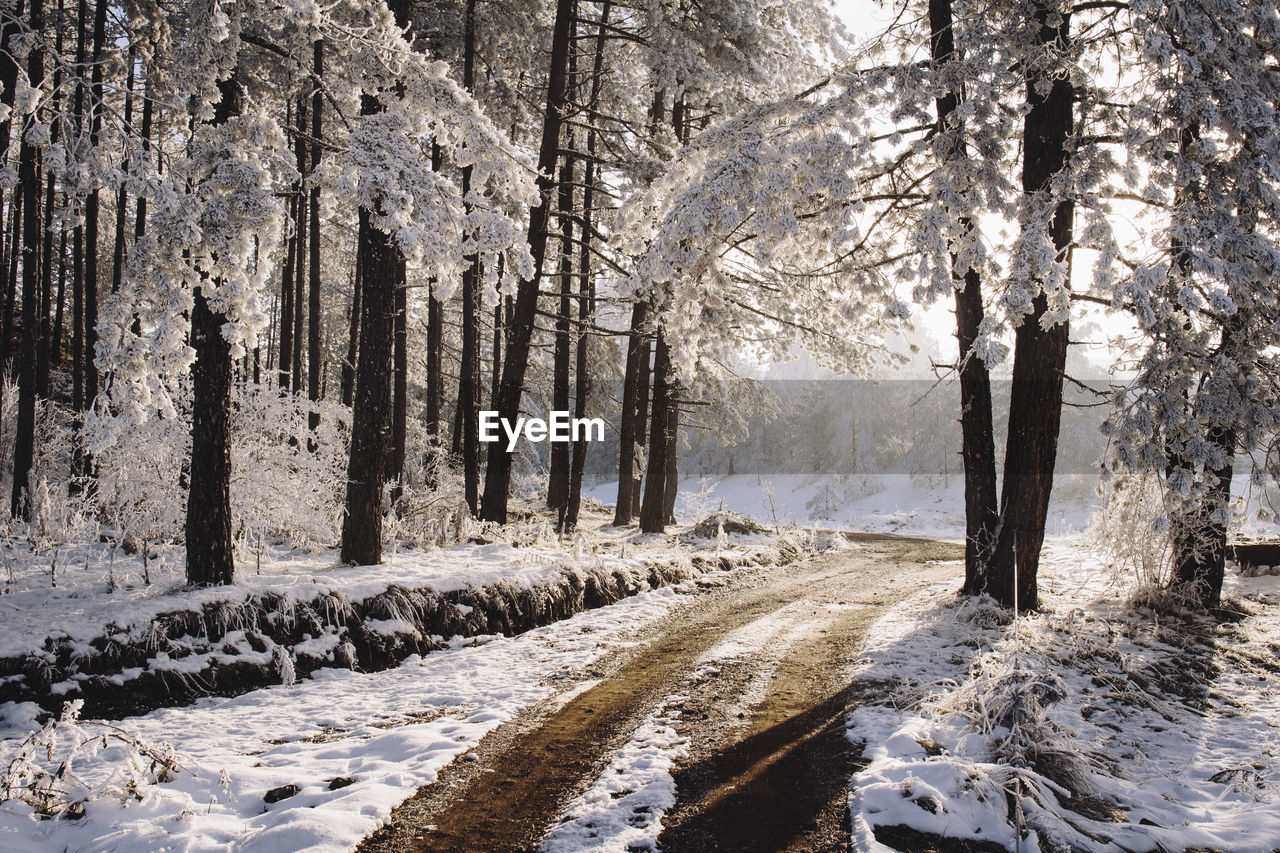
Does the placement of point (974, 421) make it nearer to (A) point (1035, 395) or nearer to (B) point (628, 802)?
(A) point (1035, 395)

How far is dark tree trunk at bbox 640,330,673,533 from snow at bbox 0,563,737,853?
8.29 meters

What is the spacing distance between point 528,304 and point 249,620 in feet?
24.0

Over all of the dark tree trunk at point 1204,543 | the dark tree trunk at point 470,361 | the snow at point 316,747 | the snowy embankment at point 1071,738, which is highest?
the dark tree trunk at point 470,361

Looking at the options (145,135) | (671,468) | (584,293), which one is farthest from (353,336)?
(671,468)

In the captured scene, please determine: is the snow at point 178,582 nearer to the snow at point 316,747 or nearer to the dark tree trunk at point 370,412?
the dark tree trunk at point 370,412

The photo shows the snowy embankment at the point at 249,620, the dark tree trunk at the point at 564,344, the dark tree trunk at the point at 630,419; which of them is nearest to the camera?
the snowy embankment at the point at 249,620

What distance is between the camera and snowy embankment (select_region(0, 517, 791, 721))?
5.24 metres

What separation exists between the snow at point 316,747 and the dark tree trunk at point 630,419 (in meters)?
10.3

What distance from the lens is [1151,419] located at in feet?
21.7

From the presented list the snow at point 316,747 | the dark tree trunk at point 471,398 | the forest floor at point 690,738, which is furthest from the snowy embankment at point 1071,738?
the dark tree trunk at point 471,398

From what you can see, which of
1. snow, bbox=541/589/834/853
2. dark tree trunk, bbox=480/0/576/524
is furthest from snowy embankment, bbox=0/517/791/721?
dark tree trunk, bbox=480/0/576/524

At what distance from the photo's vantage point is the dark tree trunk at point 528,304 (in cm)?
1216

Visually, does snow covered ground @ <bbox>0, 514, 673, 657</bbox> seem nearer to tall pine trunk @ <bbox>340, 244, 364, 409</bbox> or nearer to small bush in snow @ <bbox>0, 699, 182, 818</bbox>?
small bush in snow @ <bbox>0, 699, 182, 818</bbox>

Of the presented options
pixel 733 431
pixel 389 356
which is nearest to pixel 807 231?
pixel 389 356
